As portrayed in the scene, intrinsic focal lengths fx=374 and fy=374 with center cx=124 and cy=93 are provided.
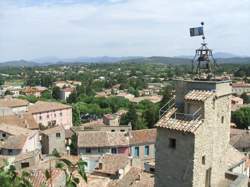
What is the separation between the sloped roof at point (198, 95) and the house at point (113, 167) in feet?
46.3

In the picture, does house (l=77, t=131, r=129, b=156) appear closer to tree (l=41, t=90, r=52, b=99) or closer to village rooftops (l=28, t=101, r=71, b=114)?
village rooftops (l=28, t=101, r=71, b=114)

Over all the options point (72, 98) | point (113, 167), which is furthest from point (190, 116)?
point (72, 98)

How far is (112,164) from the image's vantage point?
27672 mm

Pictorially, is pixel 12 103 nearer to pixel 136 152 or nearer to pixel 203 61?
pixel 136 152

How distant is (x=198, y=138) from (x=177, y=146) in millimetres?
798

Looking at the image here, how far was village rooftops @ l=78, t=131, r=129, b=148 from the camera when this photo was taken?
133ft

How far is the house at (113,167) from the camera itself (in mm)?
25947

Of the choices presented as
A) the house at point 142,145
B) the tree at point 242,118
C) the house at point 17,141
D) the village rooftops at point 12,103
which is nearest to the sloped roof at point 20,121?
the house at point 17,141

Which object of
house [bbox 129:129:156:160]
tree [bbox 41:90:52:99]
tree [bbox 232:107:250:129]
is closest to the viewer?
house [bbox 129:129:156:160]

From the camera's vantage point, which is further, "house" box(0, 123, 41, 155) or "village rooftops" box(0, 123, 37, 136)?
"village rooftops" box(0, 123, 37, 136)

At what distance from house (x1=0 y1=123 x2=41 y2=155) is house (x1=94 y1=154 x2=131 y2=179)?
1456 centimetres

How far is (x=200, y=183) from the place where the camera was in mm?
12258

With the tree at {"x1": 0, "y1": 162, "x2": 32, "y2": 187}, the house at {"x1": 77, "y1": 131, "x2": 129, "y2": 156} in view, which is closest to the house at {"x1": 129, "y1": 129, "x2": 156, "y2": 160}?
the house at {"x1": 77, "y1": 131, "x2": 129, "y2": 156}

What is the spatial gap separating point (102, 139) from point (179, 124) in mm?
29376
